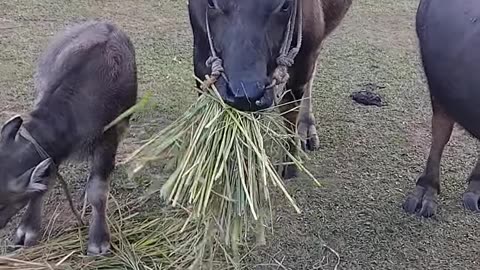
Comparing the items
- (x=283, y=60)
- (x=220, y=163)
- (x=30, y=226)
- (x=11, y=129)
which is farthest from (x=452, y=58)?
(x=30, y=226)

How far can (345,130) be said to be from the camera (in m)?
4.54

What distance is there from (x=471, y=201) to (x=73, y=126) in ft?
6.43

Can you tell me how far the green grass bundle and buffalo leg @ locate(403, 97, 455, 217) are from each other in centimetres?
114

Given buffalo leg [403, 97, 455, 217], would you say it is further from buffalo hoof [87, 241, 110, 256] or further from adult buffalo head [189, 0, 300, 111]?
buffalo hoof [87, 241, 110, 256]

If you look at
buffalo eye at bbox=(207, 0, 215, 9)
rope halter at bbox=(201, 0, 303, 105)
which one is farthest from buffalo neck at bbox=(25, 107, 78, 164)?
buffalo eye at bbox=(207, 0, 215, 9)

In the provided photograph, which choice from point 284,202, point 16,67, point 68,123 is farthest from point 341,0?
point 16,67

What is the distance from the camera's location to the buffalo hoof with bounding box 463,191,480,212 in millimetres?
3836

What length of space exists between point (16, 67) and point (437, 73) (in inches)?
109

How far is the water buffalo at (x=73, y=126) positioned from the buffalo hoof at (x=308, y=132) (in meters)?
1.19

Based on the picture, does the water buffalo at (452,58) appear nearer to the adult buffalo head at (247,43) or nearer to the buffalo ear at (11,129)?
the adult buffalo head at (247,43)

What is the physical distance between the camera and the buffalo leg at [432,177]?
12.4 feet

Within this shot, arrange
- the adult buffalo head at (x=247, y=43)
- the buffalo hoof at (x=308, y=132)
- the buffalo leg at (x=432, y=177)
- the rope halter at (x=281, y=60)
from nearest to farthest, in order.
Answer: the adult buffalo head at (x=247, y=43) < the rope halter at (x=281, y=60) < the buffalo leg at (x=432, y=177) < the buffalo hoof at (x=308, y=132)

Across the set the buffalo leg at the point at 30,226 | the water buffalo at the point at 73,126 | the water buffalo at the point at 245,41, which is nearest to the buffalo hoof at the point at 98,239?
the water buffalo at the point at 73,126

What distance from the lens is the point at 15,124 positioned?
2936 mm
